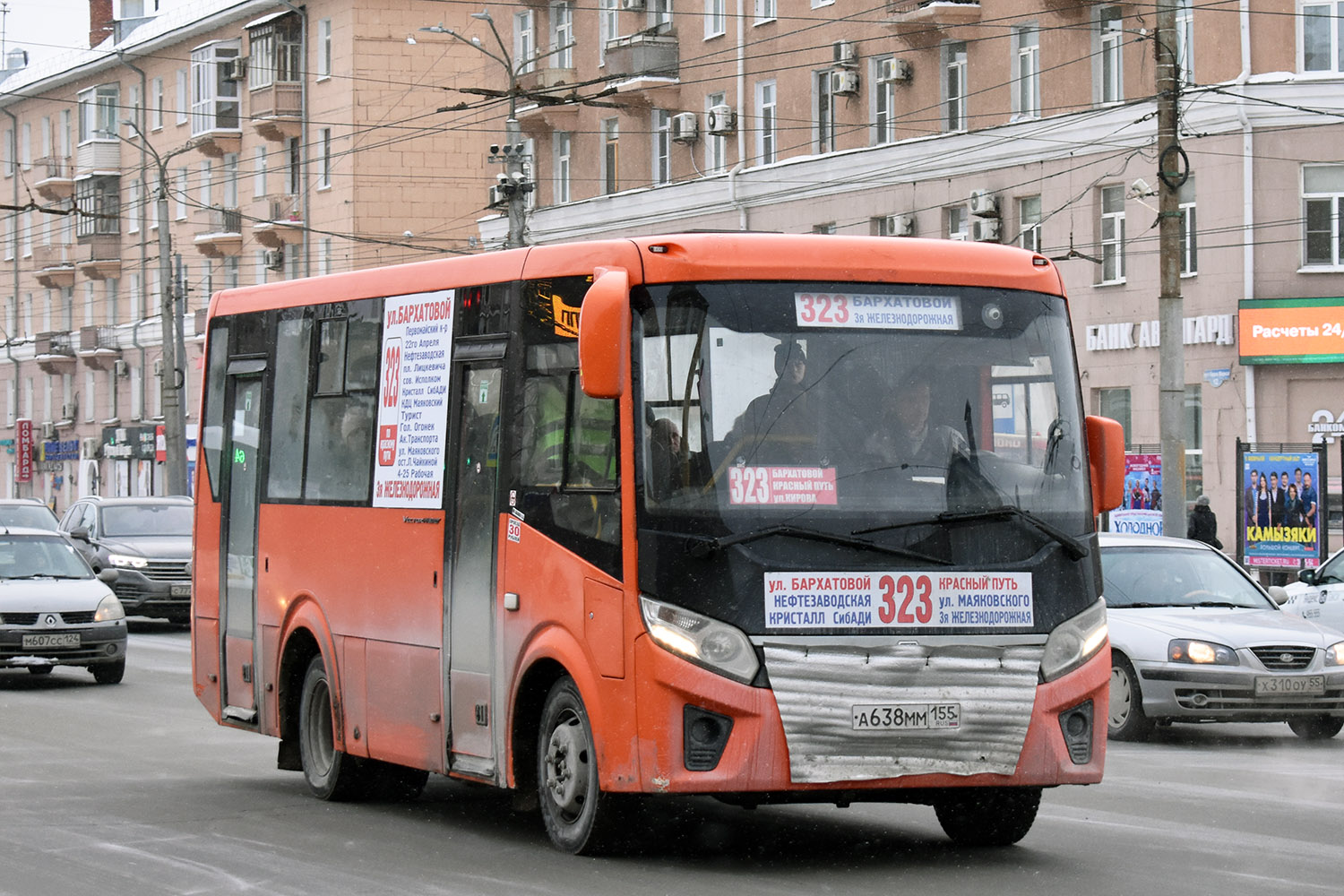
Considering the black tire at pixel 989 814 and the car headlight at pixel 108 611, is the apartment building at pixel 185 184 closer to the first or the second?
the car headlight at pixel 108 611

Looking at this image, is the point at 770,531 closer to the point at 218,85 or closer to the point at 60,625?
the point at 60,625

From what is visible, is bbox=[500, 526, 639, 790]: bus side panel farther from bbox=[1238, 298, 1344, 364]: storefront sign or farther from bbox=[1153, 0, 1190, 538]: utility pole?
bbox=[1238, 298, 1344, 364]: storefront sign

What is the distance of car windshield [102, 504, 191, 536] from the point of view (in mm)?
30172

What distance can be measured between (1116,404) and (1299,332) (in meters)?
3.87

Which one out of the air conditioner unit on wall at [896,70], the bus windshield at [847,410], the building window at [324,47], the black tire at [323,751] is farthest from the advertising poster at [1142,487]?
the building window at [324,47]

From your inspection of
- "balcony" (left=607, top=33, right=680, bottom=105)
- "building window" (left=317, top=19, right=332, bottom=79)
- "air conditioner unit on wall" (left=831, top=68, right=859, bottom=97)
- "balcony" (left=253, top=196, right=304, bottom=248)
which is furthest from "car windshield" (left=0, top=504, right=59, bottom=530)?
"building window" (left=317, top=19, right=332, bottom=79)

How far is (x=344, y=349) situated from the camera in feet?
38.8

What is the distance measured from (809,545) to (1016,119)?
30.0 meters

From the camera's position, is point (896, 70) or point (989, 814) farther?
point (896, 70)

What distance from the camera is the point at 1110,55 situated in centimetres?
3594

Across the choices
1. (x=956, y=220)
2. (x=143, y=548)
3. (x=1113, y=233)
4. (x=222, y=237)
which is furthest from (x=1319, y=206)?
(x=222, y=237)

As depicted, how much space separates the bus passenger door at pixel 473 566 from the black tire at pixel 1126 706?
657 centimetres

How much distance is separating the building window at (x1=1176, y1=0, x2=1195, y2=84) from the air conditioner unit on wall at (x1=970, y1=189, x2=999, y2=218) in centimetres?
453

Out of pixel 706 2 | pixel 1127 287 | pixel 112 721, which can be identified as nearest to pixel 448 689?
pixel 112 721
